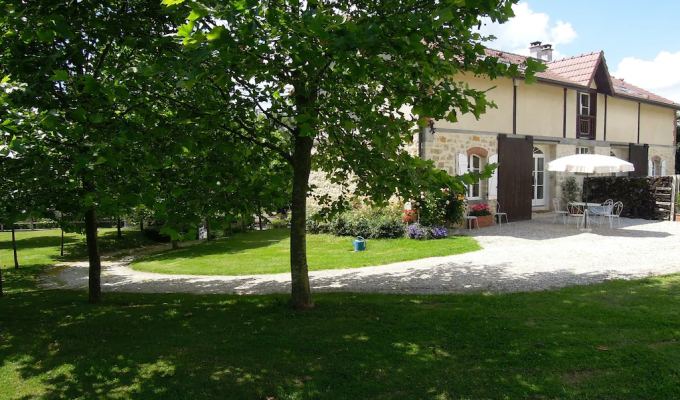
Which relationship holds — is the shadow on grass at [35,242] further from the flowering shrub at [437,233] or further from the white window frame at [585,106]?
the white window frame at [585,106]

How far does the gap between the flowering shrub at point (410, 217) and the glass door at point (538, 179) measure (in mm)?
6031

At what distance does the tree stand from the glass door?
1255 cm

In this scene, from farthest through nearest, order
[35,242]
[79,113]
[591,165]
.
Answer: [35,242] → [591,165] → [79,113]

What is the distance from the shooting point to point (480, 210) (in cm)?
1372

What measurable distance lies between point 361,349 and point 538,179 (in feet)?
47.6

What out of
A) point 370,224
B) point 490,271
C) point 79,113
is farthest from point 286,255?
point 79,113

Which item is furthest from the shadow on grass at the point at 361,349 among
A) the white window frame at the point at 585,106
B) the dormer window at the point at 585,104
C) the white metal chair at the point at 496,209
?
the dormer window at the point at 585,104

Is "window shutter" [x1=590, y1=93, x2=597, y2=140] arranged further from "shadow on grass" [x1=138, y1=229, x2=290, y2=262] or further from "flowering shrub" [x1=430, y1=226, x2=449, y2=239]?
"shadow on grass" [x1=138, y1=229, x2=290, y2=262]

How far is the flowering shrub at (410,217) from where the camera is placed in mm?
12641

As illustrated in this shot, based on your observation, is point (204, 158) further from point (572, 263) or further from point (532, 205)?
point (532, 205)

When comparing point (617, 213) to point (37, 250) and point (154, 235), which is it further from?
point (37, 250)

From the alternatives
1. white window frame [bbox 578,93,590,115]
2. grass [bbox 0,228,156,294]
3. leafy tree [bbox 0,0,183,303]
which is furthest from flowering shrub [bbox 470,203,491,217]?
grass [bbox 0,228,156,294]

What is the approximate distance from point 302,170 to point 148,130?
176cm

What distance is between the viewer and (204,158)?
493cm
